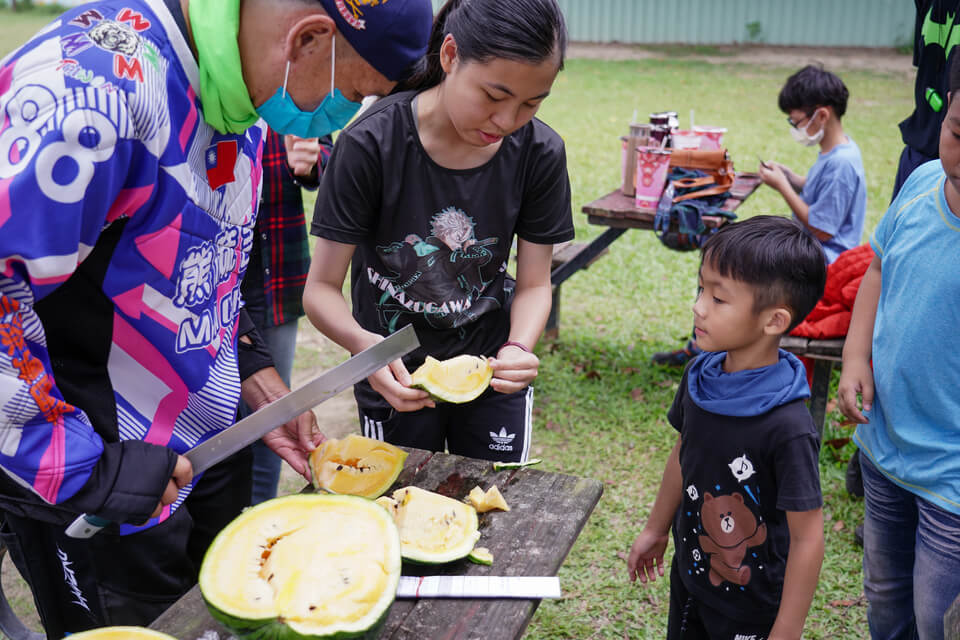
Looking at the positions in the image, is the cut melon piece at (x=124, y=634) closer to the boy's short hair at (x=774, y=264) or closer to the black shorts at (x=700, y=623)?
the black shorts at (x=700, y=623)

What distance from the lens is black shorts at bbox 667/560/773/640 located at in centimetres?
218

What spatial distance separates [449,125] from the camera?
234 centimetres

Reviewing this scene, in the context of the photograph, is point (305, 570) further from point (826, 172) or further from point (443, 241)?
point (826, 172)

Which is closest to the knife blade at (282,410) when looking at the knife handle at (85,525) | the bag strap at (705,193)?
the knife handle at (85,525)

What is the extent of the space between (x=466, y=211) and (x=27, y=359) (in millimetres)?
1289

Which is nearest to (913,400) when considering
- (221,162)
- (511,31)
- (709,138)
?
(511,31)

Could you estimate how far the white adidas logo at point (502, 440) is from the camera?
2465 mm

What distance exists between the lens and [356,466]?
2148 millimetres

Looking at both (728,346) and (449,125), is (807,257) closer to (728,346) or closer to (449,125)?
(728,346)

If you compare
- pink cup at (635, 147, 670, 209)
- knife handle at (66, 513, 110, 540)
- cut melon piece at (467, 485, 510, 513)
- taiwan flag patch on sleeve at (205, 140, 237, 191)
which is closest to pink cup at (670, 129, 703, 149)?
pink cup at (635, 147, 670, 209)

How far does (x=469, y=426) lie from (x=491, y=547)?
660 mm

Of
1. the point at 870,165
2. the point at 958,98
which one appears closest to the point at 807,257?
the point at 958,98

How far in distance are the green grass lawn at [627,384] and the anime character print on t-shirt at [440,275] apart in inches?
58.7

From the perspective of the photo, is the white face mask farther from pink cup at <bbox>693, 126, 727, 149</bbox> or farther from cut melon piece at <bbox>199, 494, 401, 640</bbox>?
cut melon piece at <bbox>199, 494, 401, 640</bbox>
